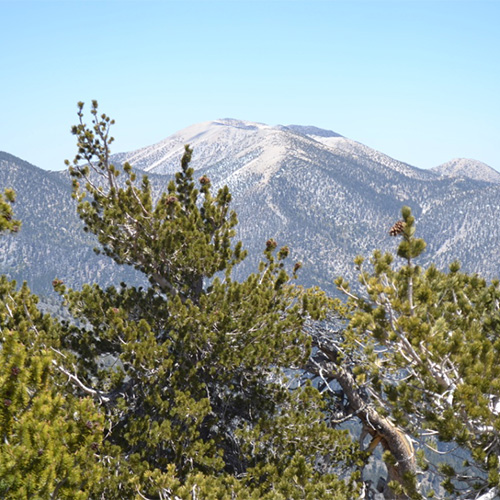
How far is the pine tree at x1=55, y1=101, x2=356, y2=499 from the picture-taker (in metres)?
12.3

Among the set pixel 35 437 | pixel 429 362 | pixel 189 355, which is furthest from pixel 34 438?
pixel 189 355

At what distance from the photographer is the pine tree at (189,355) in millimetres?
12344

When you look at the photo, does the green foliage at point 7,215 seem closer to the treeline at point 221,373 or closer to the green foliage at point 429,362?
the treeline at point 221,373

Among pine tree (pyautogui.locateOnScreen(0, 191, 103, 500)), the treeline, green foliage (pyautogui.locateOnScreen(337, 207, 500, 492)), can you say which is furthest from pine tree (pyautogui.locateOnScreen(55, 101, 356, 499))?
green foliage (pyautogui.locateOnScreen(337, 207, 500, 492))

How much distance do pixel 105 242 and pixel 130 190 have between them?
1843mm

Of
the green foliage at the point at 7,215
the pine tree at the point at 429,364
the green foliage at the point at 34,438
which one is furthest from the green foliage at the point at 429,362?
the green foliage at the point at 7,215

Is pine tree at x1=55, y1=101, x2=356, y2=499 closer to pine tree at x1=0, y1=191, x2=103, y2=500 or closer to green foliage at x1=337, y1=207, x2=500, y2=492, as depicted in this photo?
pine tree at x1=0, y1=191, x2=103, y2=500

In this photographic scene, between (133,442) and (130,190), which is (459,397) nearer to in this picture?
(133,442)

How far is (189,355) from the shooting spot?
562 inches

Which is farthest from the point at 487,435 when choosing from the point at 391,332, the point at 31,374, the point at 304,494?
the point at 31,374

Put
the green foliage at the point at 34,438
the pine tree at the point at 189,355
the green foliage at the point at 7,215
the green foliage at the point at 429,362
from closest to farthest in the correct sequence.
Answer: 1. the green foliage at the point at 34,438
2. the green foliage at the point at 429,362
3. the green foliage at the point at 7,215
4. the pine tree at the point at 189,355

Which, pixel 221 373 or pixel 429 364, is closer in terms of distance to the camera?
pixel 429 364

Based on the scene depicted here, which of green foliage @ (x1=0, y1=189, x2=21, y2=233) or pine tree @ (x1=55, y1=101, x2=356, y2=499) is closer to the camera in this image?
green foliage @ (x1=0, y1=189, x2=21, y2=233)

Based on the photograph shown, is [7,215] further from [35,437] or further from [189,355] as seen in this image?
[189,355]
